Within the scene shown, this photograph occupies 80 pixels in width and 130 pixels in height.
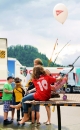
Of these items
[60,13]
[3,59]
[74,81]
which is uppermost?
[60,13]

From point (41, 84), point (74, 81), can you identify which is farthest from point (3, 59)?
point (74, 81)

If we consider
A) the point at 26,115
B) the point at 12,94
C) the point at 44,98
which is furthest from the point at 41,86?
the point at 12,94

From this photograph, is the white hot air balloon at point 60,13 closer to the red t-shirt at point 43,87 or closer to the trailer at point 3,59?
the trailer at point 3,59

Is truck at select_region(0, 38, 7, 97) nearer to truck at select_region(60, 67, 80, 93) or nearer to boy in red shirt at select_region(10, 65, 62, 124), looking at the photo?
boy in red shirt at select_region(10, 65, 62, 124)

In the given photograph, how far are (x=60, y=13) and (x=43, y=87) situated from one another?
5.46 meters

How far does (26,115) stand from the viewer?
21.3 ft

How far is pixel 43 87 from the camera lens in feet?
19.9

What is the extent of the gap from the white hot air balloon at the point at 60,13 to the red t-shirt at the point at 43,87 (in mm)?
5304

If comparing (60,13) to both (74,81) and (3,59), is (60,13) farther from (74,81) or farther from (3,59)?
(74,81)

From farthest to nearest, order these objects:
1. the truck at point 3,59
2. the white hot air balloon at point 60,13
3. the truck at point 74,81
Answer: the truck at point 74,81, the white hot air balloon at point 60,13, the truck at point 3,59

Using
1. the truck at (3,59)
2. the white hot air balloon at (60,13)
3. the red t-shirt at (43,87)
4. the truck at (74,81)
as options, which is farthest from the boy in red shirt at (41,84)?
the truck at (74,81)

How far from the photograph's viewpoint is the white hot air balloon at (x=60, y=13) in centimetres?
1103

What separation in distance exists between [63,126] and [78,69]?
849 inches

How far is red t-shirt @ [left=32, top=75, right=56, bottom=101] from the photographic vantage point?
5.97 metres
